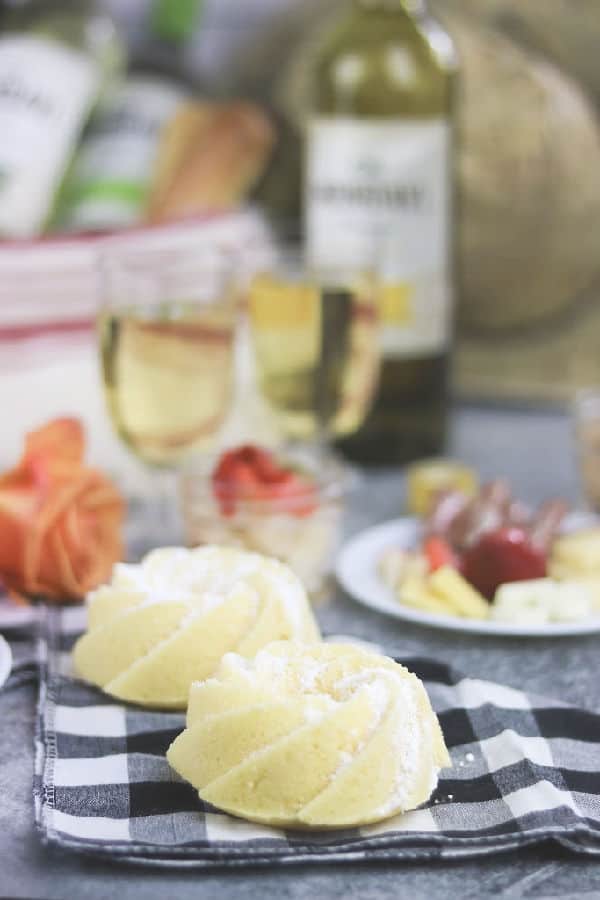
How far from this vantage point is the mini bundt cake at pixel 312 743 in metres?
0.65

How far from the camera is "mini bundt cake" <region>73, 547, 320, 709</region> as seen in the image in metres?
0.80

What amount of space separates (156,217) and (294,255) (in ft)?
1.09

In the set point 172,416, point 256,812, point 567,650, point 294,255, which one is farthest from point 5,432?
point 256,812

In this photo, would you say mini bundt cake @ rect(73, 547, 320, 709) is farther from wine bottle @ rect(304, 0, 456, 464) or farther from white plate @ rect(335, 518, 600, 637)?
wine bottle @ rect(304, 0, 456, 464)

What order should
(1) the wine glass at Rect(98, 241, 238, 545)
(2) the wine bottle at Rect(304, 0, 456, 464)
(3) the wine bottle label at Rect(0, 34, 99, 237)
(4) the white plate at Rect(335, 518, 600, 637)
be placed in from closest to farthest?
(4) the white plate at Rect(335, 518, 600, 637), (1) the wine glass at Rect(98, 241, 238, 545), (2) the wine bottle at Rect(304, 0, 456, 464), (3) the wine bottle label at Rect(0, 34, 99, 237)

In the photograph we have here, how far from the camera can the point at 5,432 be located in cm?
127

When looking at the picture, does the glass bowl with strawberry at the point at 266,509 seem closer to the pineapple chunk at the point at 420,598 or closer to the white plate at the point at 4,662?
the pineapple chunk at the point at 420,598

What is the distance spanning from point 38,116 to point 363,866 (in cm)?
101

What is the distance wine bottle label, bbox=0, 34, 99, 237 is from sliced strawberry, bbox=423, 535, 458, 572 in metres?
0.62

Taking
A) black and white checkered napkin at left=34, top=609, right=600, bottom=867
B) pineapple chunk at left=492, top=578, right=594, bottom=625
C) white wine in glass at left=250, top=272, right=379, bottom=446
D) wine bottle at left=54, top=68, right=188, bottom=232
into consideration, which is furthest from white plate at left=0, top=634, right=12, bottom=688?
wine bottle at left=54, top=68, right=188, bottom=232

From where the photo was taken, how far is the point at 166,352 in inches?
44.8

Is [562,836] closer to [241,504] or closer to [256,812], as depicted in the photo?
[256,812]

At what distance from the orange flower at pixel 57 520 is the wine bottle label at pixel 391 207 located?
41cm

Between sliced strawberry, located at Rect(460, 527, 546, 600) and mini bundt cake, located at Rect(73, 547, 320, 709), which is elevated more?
mini bundt cake, located at Rect(73, 547, 320, 709)
